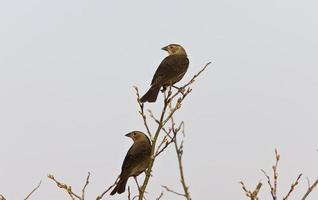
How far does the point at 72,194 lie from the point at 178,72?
3.78 m

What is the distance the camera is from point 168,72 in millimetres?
7465

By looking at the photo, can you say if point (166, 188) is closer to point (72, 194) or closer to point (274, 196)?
point (72, 194)

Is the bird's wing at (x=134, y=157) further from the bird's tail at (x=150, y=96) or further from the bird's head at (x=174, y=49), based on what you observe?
the bird's head at (x=174, y=49)

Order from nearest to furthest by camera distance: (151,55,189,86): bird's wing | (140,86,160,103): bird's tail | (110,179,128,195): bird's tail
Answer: (110,179,128,195): bird's tail, (140,86,160,103): bird's tail, (151,55,189,86): bird's wing

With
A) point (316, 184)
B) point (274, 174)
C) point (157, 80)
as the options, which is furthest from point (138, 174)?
point (316, 184)

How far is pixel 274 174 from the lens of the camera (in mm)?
4059

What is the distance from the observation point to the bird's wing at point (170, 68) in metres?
7.28

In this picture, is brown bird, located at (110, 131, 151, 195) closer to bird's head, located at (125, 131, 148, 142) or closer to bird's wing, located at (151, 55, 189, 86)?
bird's head, located at (125, 131, 148, 142)

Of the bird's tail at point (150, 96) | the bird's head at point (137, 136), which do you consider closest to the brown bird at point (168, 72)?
the bird's tail at point (150, 96)

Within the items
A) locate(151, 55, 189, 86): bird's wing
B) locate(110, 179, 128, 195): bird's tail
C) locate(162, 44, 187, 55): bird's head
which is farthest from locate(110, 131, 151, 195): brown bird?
locate(162, 44, 187, 55): bird's head

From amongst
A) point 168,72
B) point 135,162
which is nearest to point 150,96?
point 168,72

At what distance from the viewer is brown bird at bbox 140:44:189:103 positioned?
6715 mm

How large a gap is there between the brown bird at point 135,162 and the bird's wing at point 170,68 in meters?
1.10

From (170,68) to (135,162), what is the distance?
2.06 m
